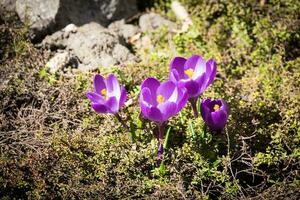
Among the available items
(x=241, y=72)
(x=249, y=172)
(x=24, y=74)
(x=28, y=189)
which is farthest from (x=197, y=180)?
(x=24, y=74)

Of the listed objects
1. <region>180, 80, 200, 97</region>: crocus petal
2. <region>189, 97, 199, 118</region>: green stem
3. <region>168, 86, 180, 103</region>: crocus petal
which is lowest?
<region>189, 97, 199, 118</region>: green stem

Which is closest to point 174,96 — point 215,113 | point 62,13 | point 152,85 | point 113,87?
point 152,85

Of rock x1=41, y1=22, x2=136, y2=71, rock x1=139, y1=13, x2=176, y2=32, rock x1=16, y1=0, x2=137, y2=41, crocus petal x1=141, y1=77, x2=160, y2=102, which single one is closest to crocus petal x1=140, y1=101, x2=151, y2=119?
crocus petal x1=141, y1=77, x2=160, y2=102

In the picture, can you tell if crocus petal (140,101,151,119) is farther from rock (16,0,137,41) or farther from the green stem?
rock (16,0,137,41)

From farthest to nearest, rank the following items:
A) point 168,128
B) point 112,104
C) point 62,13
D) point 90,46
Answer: point 62,13 → point 90,46 → point 168,128 → point 112,104

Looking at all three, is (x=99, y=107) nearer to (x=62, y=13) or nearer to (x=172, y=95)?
(x=172, y=95)

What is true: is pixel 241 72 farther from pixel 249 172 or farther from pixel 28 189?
pixel 28 189
